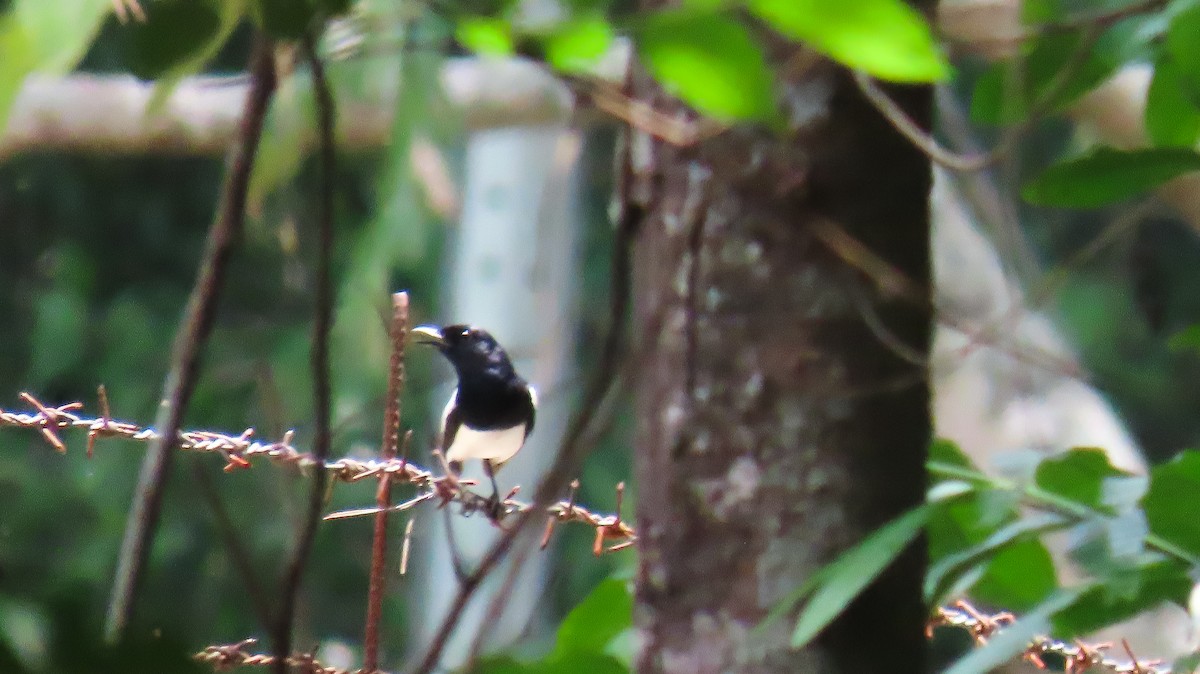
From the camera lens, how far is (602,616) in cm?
78

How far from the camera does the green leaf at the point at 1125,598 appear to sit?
0.59 metres

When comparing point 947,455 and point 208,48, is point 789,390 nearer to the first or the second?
point 947,455

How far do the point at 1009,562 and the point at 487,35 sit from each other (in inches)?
A: 24.5

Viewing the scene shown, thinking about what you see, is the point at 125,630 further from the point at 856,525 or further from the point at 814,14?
the point at 856,525

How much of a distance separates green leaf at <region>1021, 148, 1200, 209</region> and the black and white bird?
3.68 feet

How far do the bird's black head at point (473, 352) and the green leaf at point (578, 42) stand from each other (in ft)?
5.09

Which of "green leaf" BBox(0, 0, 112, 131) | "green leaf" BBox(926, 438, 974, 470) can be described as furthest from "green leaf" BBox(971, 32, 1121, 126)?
"green leaf" BBox(0, 0, 112, 131)

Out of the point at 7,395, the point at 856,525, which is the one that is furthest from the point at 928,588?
the point at 7,395

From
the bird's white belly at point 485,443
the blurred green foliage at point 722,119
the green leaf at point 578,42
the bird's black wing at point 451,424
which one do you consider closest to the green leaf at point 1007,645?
the blurred green foliage at point 722,119

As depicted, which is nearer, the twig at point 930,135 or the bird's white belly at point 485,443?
the twig at point 930,135

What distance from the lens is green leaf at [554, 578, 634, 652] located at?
2.50 ft

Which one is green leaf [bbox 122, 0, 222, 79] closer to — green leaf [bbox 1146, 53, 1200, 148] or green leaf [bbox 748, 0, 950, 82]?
green leaf [bbox 748, 0, 950, 82]

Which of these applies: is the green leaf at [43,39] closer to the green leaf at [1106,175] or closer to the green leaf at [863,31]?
the green leaf at [863,31]

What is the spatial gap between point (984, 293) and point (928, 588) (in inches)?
80.1
